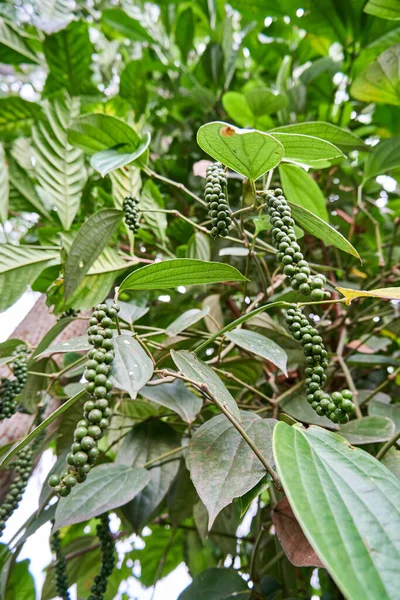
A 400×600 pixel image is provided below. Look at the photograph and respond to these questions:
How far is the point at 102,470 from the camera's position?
59 centimetres

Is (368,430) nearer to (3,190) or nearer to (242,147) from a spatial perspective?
(242,147)

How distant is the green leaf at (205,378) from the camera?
43cm

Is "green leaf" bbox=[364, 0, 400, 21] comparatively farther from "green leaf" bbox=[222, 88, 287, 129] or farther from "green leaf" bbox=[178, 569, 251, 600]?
"green leaf" bbox=[178, 569, 251, 600]

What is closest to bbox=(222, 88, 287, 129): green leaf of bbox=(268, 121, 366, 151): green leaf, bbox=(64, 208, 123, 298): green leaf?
bbox=(268, 121, 366, 151): green leaf

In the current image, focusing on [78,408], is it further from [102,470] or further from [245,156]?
[245,156]

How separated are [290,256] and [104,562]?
1.42ft

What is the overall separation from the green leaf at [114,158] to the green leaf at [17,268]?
8.0 inches

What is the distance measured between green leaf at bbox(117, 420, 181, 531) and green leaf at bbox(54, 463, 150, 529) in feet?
0.15

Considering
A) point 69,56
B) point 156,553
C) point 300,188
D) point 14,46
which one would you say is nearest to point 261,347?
point 300,188

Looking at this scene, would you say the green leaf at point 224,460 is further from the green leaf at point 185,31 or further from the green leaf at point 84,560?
the green leaf at point 185,31

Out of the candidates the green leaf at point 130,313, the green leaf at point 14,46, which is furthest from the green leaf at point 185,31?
the green leaf at point 130,313

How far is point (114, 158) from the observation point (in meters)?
0.62

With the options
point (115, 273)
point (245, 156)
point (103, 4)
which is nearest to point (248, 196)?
point (245, 156)

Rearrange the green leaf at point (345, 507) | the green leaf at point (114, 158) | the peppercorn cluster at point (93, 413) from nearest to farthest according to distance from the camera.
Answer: the green leaf at point (345, 507), the peppercorn cluster at point (93, 413), the green leaf at point (114, 158)
